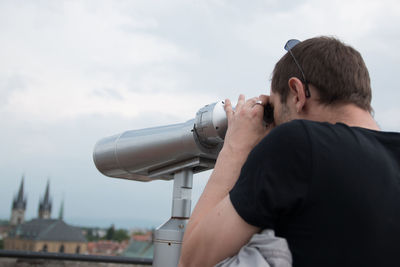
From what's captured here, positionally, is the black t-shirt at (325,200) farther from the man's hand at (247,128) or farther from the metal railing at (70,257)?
the metal railing at (70,257)

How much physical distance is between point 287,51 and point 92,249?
69542 mm

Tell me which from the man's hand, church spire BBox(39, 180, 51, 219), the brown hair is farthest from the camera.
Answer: church spire BBox(39, 180, 51, 219)

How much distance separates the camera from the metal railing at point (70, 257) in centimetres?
255

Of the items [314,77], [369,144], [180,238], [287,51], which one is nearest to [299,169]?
[369,144]

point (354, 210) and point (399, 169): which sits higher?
point (399, 169)

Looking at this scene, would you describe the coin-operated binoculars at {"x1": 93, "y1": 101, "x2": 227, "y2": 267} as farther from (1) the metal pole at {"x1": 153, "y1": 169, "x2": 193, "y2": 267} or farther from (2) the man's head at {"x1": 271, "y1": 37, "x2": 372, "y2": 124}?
(2) the man's head at {"x1": 271, "y1": 37, "x2": 372, "y2": 124}

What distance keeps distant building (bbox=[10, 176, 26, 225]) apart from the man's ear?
69496mm

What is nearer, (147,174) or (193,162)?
(193,162)

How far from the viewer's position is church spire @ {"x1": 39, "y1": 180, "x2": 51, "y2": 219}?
62969 millimetres

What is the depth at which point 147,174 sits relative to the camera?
1883mm

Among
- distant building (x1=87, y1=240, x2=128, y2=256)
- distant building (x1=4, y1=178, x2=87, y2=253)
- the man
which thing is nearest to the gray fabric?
the man

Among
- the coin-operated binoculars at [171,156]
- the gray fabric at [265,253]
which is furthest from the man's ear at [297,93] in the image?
the coin-operated binoculars at [171,156]

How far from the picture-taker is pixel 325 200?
87cm

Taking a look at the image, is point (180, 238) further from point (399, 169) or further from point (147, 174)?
point (399, 169)
